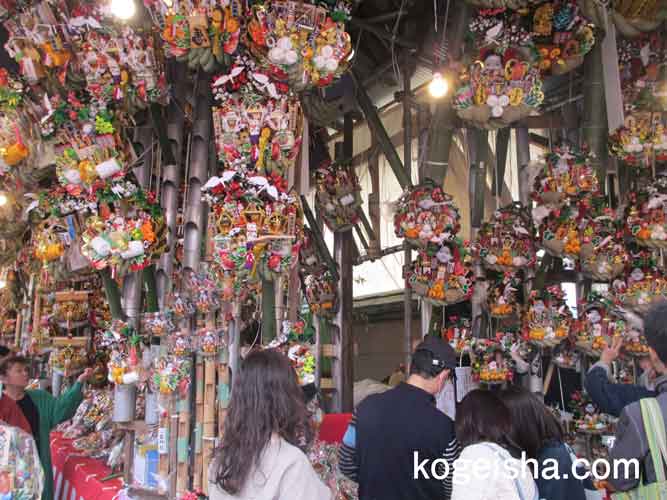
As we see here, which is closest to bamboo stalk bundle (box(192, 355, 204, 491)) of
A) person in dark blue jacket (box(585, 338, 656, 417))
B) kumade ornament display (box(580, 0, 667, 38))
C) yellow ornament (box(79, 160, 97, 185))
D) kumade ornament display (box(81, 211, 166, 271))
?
kumade ornament display (box(81, 211, 166, 271))

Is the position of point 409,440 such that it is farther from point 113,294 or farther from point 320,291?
point 320,291

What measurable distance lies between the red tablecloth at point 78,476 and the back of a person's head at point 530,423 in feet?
7.25

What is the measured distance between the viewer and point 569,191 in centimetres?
321

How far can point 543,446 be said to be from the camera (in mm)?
1805

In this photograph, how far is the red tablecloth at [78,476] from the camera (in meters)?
3.38

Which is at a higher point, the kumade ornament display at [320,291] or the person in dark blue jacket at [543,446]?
the kumade ornament display at [320,291]

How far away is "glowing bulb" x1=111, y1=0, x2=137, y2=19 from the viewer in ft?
7.56

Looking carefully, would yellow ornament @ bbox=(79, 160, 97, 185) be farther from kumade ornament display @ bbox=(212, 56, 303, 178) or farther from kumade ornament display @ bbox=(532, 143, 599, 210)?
kumade ornament display @ bbox=(532, 143, 599, 210)

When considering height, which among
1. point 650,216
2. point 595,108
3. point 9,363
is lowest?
point 9,363

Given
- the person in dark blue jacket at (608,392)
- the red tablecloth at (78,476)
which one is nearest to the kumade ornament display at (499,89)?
the person in dark blue jacket at (608,392)

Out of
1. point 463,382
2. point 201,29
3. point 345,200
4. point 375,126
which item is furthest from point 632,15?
point 201,29

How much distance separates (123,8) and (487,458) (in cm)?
196

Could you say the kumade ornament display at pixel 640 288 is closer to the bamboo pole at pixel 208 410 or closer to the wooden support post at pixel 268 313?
the wooden support post at pixel 268 313

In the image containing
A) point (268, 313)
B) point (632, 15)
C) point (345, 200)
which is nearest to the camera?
point (268, 313)
